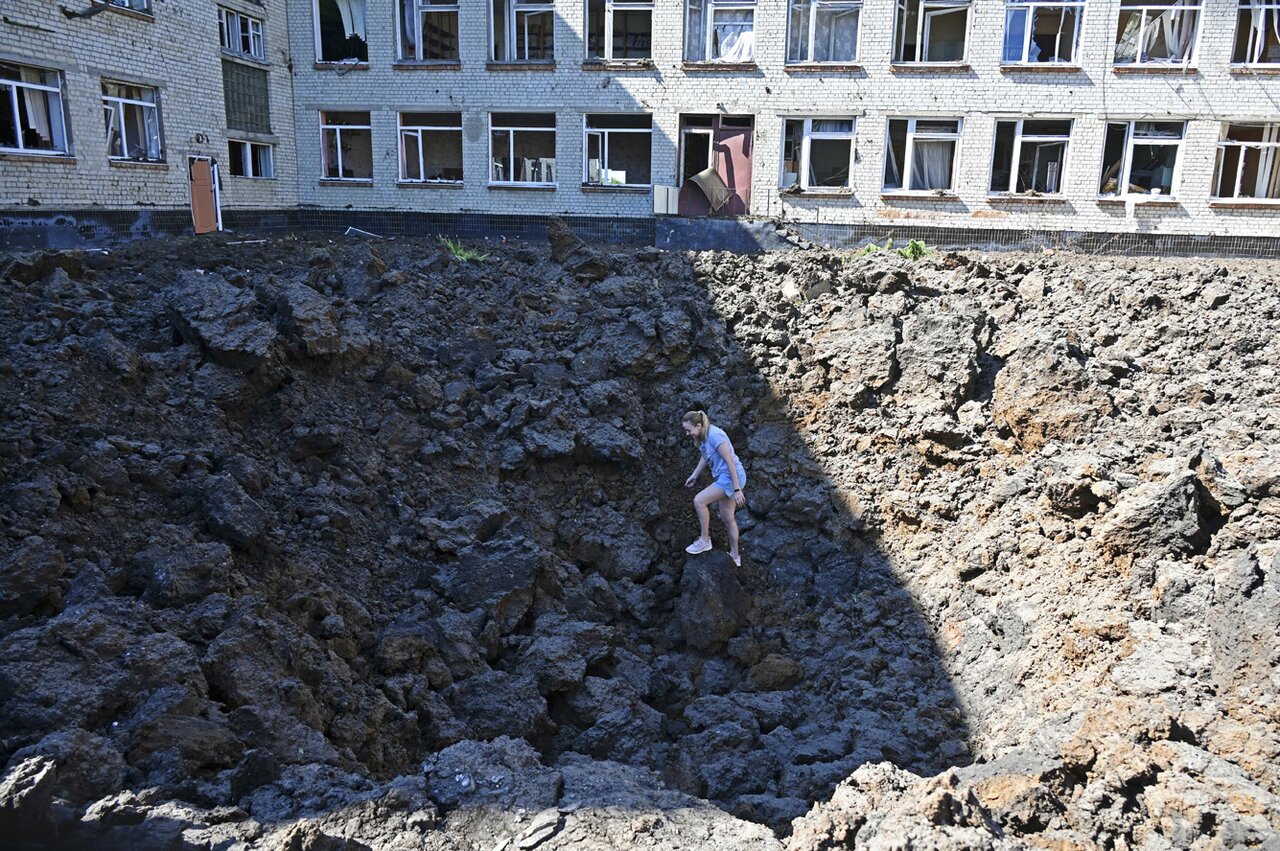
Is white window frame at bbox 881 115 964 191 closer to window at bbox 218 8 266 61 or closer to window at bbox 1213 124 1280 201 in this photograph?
window at bbox 1213 124 1280 201

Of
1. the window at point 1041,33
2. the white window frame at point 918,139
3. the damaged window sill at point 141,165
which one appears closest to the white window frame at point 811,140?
the white window frame at point 918,139

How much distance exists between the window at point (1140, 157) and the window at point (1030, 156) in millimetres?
918

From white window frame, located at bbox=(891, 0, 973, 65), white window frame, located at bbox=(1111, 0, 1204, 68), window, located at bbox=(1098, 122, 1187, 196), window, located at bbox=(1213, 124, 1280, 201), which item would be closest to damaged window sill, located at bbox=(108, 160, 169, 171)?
white window frame, located at bbox=(891, 0, 973, 65)

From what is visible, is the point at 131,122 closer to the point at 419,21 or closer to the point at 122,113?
the point at 122,113

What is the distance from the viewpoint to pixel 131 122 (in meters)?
17.1

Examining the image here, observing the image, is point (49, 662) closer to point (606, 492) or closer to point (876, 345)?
point (606, 492)

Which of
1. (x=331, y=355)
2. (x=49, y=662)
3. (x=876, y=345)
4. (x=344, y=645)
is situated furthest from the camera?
(x=876, y=345)

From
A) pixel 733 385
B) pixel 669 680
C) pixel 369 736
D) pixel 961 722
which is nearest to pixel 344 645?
pixel 369 736

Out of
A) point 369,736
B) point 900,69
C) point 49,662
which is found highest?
point 900,69

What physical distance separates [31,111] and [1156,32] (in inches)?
873

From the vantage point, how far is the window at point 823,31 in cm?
1961

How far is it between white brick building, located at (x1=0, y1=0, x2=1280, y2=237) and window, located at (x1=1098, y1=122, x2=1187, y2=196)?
0.05m

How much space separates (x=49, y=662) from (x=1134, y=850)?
5320 mm

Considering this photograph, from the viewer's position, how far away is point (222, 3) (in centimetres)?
1909
